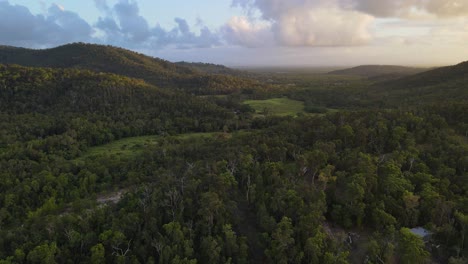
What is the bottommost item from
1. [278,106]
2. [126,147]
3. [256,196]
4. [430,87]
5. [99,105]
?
[126,147]

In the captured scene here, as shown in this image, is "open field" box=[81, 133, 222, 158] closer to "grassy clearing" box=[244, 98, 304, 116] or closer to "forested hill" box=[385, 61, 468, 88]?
"grassy clearing" box=[244, 98, 304, 116]

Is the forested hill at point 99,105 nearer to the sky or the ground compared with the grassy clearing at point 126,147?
nearer to the sky

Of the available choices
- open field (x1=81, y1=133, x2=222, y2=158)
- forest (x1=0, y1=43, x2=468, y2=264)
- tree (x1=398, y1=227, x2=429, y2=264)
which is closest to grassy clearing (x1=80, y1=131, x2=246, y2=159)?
open field (x1=81, y1=133, x2=222, y2=158)

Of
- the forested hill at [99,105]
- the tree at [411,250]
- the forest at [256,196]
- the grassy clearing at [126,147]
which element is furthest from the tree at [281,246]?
the forested hill at [99,105]

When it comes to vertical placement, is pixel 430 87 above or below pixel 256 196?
above

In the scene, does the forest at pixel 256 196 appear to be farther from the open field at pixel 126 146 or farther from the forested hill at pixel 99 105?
the forested hill at pixel 99 105

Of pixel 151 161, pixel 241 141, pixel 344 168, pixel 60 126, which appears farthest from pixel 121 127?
pixel 344 168

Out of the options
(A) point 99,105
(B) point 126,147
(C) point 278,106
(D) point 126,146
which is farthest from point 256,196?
(C) point 278,106

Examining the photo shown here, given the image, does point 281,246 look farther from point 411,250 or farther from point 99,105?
point 99,105
